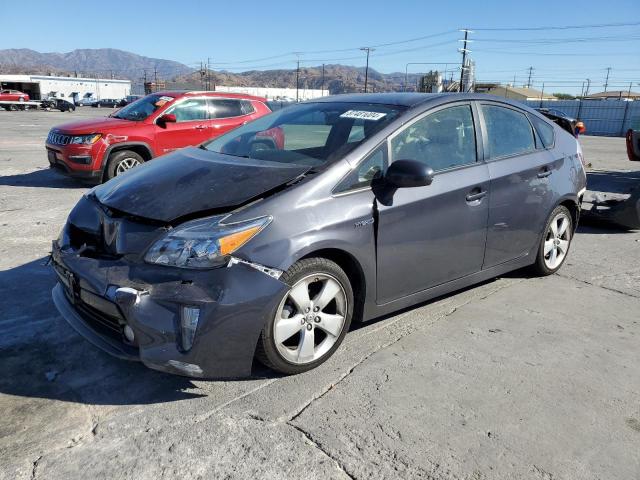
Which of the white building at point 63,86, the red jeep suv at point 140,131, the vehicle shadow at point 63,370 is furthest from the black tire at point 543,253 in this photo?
the white building at point 63,86

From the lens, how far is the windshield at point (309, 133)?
3559 mm

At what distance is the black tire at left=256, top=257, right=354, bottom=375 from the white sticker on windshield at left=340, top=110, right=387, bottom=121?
1.17 metres

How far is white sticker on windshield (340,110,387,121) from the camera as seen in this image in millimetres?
3719

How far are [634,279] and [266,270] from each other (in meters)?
4.02

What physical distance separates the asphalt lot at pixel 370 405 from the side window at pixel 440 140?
1.20 meters

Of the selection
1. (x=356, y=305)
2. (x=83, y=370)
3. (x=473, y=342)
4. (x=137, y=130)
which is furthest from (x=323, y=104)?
(x=137, y=130)

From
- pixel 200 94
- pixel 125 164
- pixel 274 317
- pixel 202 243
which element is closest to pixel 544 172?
pixel 274 317

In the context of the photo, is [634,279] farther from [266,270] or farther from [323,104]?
[266,270]

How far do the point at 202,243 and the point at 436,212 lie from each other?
165 centimetres

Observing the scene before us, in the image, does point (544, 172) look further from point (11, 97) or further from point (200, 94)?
point (11, 97)

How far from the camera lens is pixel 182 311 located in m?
2.68

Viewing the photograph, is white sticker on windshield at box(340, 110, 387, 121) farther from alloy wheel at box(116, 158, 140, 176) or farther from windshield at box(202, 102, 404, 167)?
alloy wheel at box(116, 158, 140, 176)

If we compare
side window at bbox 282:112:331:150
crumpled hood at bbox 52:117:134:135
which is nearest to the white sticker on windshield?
side window at bbox 282:112:331:150

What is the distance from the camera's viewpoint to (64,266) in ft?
10.4
